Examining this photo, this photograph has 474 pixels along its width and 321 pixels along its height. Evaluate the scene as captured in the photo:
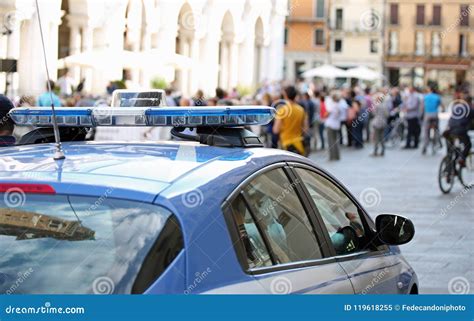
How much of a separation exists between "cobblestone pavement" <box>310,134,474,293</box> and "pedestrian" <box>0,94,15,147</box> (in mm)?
3922

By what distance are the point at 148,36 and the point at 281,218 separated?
3126 cm

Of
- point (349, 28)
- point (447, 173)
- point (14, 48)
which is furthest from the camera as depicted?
point (349, 28)

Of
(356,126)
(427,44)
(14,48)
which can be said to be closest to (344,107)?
(356,126)

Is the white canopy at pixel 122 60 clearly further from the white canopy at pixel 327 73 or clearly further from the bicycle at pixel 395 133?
the white canopy at pixel 327 73

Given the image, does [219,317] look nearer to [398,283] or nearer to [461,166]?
[398,283]

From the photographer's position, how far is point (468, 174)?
1891 centimetres

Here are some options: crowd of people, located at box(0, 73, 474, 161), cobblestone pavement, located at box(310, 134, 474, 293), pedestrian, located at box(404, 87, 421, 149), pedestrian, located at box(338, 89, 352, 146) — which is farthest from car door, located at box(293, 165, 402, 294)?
pedestrian, located at box(404, 87, 421, 149)

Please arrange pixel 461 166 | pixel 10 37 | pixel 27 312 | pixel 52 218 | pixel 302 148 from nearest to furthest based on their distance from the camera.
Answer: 1. pixel 27 312
2. pixel 52 218
3. pixel 302 148
4. pixel 461 166
5. pixel 10 37

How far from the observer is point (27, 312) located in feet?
10.2

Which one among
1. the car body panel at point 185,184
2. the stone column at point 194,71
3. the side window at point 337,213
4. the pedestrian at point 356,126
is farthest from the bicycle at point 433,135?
the car body panel at point 185,184

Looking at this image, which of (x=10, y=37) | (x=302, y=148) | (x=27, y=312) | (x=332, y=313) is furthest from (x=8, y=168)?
(x=10, y=37)

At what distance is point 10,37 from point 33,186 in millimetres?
23794

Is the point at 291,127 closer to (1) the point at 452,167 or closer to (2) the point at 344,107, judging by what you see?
(1) the point at 452,167

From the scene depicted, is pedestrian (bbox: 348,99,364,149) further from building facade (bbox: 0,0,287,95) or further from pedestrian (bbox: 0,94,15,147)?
pedestrian (bbox: 0,94,15,147)
